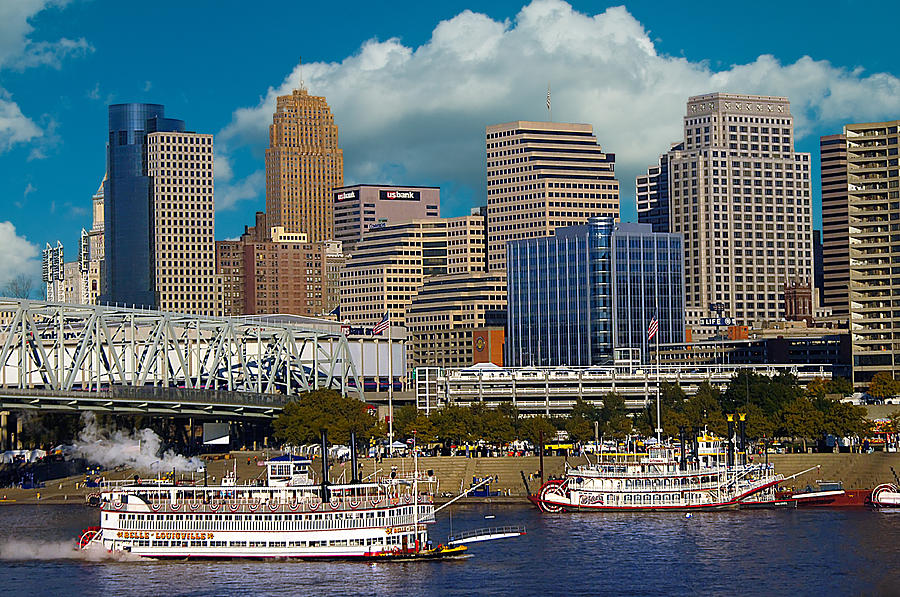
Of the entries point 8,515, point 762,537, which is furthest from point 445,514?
point 8,515

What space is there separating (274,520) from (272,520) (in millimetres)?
219

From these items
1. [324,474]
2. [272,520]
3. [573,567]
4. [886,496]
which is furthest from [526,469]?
[272,520]

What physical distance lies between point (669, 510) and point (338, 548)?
4856cm

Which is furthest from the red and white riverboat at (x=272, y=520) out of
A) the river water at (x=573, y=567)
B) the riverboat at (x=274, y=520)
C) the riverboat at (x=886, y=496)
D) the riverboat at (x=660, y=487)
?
the riverboat at (x=886, y=496)

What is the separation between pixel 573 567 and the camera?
417 ft

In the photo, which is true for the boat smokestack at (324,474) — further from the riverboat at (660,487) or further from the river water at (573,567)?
the riverboat at (660,487)

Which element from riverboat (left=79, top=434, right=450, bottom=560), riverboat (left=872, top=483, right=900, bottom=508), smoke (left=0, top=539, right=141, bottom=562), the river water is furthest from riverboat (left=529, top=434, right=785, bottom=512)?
smoke (left=0, top=539, right=141, bottom=562)

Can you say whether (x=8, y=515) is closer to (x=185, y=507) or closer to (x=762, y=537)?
(x=185, y=507)

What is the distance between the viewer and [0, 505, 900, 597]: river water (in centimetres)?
11844

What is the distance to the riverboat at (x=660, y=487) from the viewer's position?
166250 mm

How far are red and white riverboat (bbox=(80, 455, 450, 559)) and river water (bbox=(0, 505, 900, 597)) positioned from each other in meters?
1.40

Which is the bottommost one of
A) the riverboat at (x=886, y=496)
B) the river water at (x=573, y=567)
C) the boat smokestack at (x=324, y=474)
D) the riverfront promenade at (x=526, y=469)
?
the river water at (x=573, y=567)

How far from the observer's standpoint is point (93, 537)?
13700cm

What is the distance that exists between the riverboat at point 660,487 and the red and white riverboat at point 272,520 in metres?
39.1
